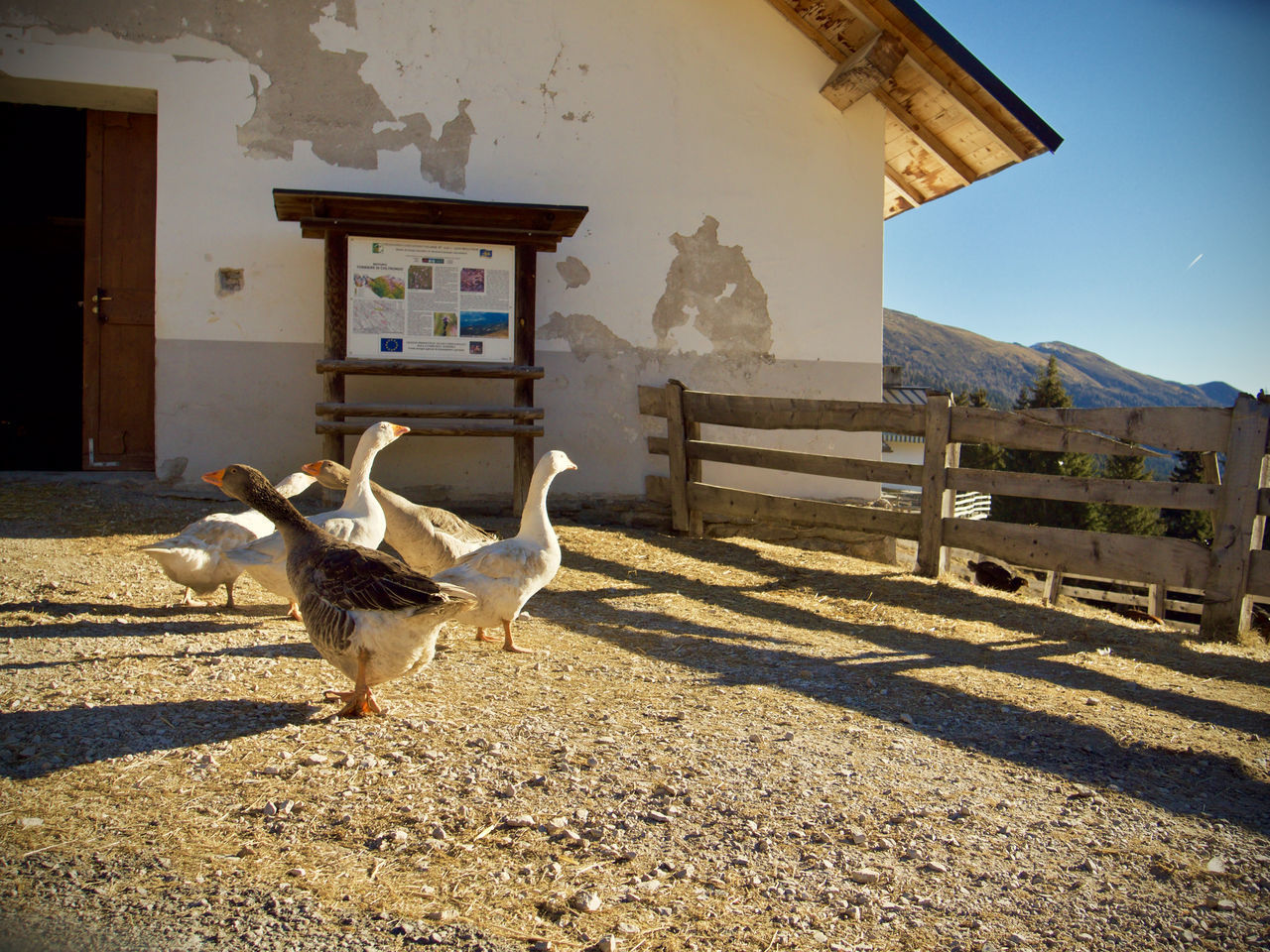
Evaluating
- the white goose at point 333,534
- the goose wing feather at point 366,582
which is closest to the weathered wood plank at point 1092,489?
the white goose at point 333,534

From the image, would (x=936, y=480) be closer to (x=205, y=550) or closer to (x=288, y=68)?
(x=205, y=550)

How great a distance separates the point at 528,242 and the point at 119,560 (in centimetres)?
464

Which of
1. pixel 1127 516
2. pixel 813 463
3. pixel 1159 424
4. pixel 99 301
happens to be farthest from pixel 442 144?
pixel 1127 516

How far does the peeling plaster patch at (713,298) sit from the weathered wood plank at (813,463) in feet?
5.46

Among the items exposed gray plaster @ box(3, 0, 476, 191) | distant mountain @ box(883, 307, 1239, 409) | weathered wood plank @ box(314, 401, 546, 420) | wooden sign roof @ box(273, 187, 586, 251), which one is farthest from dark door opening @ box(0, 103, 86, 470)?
distant mountain @ box(883, 307, 1239, 409)

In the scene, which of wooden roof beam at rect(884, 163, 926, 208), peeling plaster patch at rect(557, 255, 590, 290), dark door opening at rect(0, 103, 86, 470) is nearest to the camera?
peeling plaster patch at rect(557, 255, 590, 290)

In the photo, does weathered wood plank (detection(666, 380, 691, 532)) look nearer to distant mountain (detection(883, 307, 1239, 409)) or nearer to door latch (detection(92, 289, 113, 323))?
door latch (detection(92, 289, 113, 323))

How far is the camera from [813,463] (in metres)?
8.51

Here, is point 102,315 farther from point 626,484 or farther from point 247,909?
point 247,909

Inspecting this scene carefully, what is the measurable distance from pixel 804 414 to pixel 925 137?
4.62 meters

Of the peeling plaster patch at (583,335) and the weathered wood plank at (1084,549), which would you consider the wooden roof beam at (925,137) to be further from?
the weathered wood plank at (1084,549)

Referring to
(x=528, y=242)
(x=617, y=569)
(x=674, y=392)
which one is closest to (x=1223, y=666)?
(x=617, y=569)

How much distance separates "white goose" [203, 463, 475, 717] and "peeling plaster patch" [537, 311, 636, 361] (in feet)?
20.6

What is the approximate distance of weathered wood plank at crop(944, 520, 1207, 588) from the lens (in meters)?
6.32
